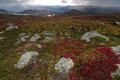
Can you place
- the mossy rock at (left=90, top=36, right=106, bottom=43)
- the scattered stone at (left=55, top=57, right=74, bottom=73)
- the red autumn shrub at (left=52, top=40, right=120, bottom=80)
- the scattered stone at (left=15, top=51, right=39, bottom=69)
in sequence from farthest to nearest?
the mossy rock at (left=90, top=36, right=106, bottom=43) → the scattered stone at (left=15, top=51, right=39, bottom=69) → the scattered stone at (left=55, top=57, right=74, bottom=73) → the red autumn shrub at (left=52, top=40, right=120, bottom=80)

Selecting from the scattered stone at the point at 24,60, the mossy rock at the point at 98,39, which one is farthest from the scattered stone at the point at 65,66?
the mossy rock at the point at 98,39

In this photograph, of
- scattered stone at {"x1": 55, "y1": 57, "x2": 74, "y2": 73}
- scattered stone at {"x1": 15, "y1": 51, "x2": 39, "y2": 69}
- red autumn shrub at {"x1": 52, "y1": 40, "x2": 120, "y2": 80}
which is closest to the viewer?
red autumn shrub at {"x1": 52, "y1": 40, "x2": 120, "y2": 80}

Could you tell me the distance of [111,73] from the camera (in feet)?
29.5

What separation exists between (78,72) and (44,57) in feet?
21.0

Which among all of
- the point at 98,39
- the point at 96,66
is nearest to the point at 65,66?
the point at 96,66

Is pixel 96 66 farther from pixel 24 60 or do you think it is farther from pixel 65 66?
pixel 24 60

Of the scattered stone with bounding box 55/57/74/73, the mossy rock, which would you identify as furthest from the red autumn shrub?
the mossy rock

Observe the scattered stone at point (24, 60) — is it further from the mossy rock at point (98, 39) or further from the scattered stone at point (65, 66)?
the mossy rock at point (98, 39)

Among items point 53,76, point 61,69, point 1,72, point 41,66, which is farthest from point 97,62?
point 1,72

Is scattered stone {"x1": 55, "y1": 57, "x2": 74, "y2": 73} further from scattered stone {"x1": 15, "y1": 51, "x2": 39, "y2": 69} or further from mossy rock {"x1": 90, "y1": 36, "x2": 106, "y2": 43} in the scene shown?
mossy rock {"x1": 90, "y1": 36, "x2": 106, "y2": 43}

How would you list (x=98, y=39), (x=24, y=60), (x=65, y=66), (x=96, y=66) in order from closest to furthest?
1. (x=96, y=66)
2. (x=65, y=66)
3. (x=24, y=60)
4. (x=98, y=39)

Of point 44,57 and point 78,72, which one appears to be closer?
point 78,72

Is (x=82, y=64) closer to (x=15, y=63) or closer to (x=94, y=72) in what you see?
(x=94, y=72)

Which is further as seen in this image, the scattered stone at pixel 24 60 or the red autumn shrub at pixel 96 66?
the scattered stone at pixel 24 60
